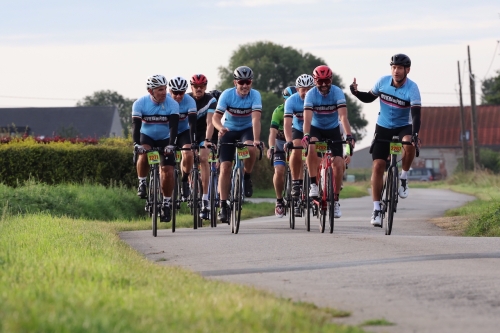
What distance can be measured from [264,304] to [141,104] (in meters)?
8.89

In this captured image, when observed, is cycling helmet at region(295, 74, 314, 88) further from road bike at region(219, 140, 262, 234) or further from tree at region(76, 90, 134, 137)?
tree at region(76, 90, 134, 137)

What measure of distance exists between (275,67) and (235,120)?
105 meters

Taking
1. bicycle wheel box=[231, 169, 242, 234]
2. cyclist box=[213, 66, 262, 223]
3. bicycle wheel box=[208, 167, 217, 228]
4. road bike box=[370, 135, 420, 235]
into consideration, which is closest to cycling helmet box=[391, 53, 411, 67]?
road bike box=[370, 135, 420, 235]

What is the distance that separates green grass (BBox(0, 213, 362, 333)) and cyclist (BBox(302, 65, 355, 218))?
18.1ft

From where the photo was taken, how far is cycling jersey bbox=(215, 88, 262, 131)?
16.0 meters

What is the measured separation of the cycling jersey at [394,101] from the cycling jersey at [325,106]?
953 millimetres

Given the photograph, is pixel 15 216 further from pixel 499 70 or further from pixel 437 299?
pixel 499 70

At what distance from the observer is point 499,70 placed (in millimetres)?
107250

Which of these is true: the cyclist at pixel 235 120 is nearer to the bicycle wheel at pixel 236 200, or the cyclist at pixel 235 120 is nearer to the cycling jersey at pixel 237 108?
the cycling jersey at pixel 237 108

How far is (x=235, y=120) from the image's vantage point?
634 inches

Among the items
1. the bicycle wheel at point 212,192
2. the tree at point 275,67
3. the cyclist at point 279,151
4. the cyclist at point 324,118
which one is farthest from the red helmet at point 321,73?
the tree at point 275,67

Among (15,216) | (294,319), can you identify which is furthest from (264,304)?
(15,216)

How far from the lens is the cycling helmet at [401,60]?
47.3 ft

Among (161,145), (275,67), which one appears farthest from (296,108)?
(275,67)
